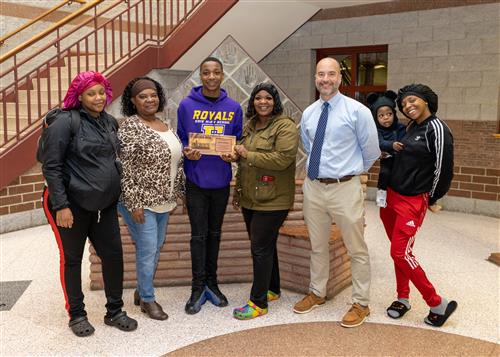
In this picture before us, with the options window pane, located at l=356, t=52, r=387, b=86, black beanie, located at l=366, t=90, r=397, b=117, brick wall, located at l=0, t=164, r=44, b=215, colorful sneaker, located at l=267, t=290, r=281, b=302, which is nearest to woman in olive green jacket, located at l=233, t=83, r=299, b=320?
colorful sneaker, located at l=267, t=290, r=281, b=302

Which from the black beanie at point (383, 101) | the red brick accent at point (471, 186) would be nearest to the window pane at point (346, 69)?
the red brick accent at point (471, 186)

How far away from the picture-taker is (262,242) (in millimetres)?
3043

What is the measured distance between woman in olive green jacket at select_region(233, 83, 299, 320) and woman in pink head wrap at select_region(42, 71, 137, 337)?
0.78 m

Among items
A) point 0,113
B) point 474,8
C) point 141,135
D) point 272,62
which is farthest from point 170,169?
point 272,62

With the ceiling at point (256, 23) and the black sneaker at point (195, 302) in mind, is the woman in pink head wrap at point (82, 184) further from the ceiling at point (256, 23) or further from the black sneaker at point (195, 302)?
the ceiling at point (256, 23)

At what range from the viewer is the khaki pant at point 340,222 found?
2.95m

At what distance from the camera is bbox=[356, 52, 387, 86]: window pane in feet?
24.6

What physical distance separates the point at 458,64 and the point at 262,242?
4.87 m

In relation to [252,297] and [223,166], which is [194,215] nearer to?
[223,166]

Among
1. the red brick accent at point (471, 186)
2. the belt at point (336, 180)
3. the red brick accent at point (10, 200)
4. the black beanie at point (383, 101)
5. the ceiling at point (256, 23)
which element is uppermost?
the ceiling at point (256, 23)

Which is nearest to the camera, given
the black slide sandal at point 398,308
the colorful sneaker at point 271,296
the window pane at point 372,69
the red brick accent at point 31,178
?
the black slide sandal at point 398,308

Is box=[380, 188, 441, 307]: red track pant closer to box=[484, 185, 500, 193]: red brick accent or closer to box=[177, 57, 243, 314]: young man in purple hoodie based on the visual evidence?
box=[177, 57, 243, 314]: young man in purple hoodie

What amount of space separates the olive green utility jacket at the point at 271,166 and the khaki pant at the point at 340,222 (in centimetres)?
16

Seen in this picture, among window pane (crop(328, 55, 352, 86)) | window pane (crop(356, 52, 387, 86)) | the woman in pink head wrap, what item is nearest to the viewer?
the woman in pink head wrap
